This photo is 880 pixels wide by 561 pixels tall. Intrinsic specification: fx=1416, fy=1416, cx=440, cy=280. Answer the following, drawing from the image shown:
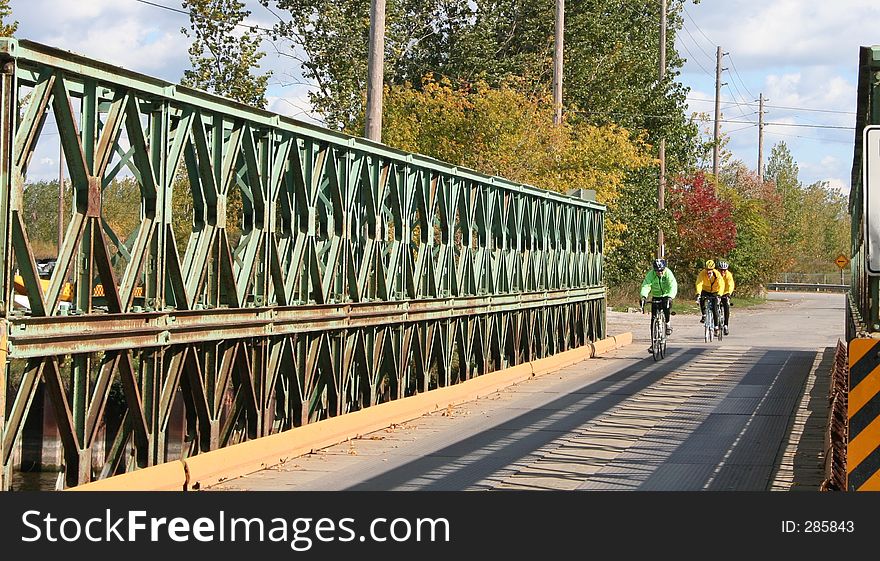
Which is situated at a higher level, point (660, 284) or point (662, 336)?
point (660, 284)

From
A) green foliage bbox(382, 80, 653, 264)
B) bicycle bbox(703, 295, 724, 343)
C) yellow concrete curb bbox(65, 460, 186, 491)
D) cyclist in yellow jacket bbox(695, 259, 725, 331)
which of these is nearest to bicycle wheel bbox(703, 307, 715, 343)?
bicycle bbox(703, 295, 724, 343)

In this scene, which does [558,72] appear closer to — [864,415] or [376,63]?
[376,63]

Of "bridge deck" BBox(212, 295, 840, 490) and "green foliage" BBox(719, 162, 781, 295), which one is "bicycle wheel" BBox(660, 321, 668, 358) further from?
"green foliage" BBox(719, 162, 781, 295)

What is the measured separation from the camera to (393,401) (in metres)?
16.5

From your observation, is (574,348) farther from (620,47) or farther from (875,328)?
(620,47)

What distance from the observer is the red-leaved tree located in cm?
6250

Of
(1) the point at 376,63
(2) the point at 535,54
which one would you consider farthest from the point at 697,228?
(1) the point at 376,63

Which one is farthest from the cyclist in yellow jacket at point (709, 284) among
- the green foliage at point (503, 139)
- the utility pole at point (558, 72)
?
the utility pole at point (558, 72)

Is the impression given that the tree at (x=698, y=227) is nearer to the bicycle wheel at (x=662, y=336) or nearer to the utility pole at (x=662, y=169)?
the utility pole at (x=662, y=169)

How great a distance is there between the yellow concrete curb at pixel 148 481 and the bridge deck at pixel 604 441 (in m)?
0.68

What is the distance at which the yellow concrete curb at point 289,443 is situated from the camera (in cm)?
1055

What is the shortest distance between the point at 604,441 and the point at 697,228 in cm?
4931

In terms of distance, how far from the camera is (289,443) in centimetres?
1325
